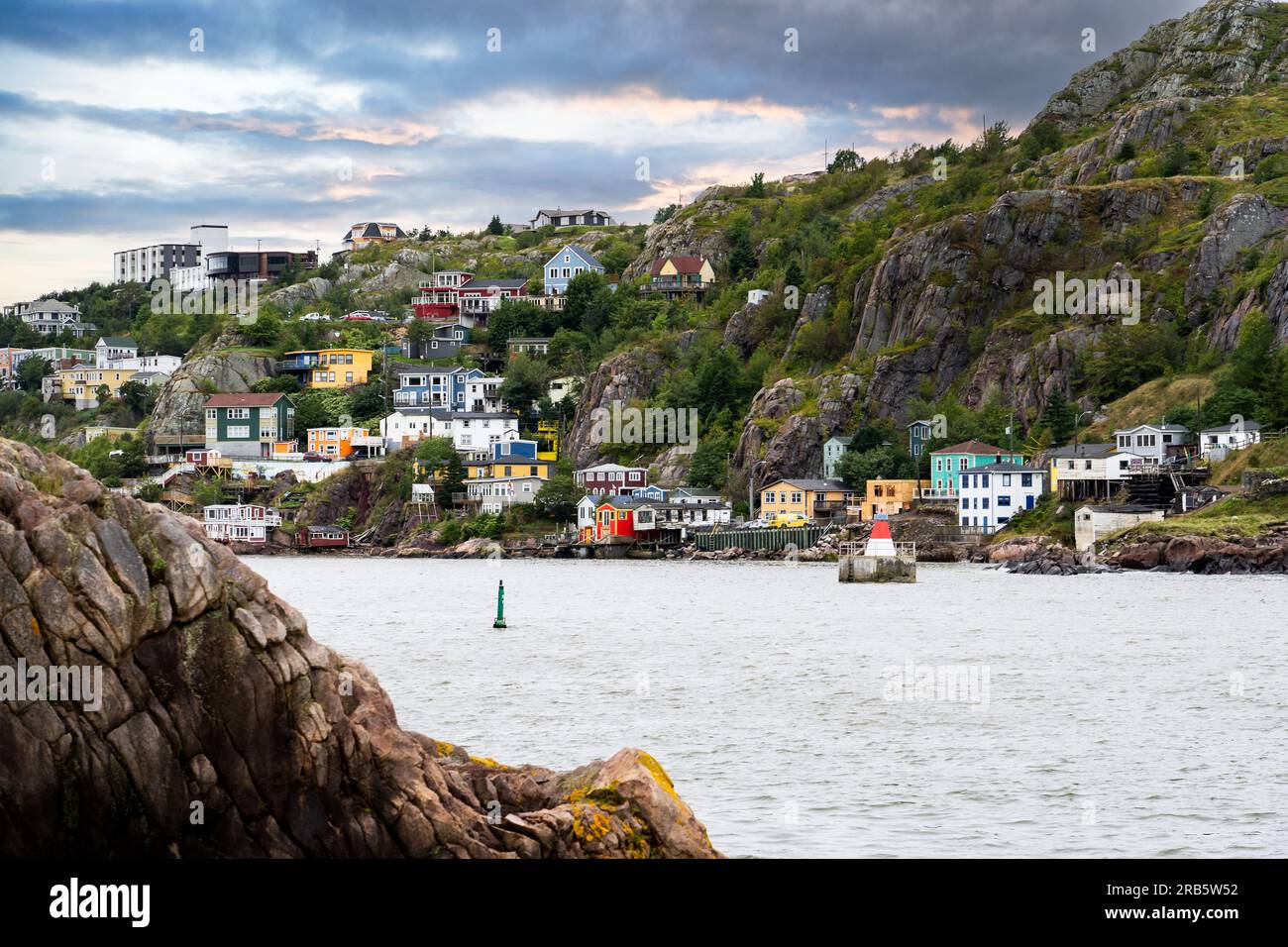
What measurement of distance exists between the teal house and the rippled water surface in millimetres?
44412

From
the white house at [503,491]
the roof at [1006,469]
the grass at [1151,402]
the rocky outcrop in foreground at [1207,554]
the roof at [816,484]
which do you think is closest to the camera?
the rocky outcrop in foreground at [1207,554]

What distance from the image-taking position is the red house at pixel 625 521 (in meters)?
133

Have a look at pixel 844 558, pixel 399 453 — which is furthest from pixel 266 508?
pixel 844 558

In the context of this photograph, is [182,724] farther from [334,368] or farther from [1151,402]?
[334,368]

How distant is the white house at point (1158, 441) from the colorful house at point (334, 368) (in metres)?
97.2

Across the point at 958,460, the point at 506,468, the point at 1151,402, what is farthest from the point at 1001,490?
the point at 506,468

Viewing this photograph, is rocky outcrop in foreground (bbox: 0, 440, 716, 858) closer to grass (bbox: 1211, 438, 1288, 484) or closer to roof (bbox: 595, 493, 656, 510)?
grass (bbox: 1211, 438, 1288, 484)

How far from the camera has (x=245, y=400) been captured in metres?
176

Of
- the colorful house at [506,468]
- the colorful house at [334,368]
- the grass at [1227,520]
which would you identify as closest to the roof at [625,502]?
the colorful house at [506,468]

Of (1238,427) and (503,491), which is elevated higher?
(1238,427)

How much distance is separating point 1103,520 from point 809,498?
97.8 ft

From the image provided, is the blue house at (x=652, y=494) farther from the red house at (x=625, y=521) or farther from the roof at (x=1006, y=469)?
the roof at (x=1006, y=469)

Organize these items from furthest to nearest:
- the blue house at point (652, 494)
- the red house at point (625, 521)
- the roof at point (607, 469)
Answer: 1. the roof at point (607, 469)
2. the blue house at point (652, 494)
3. the red house at point (625, 521)

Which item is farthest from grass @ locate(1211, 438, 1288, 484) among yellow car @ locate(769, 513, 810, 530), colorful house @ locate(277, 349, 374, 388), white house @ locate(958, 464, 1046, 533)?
colorful house @ locate(277, 349, 374, 388)
